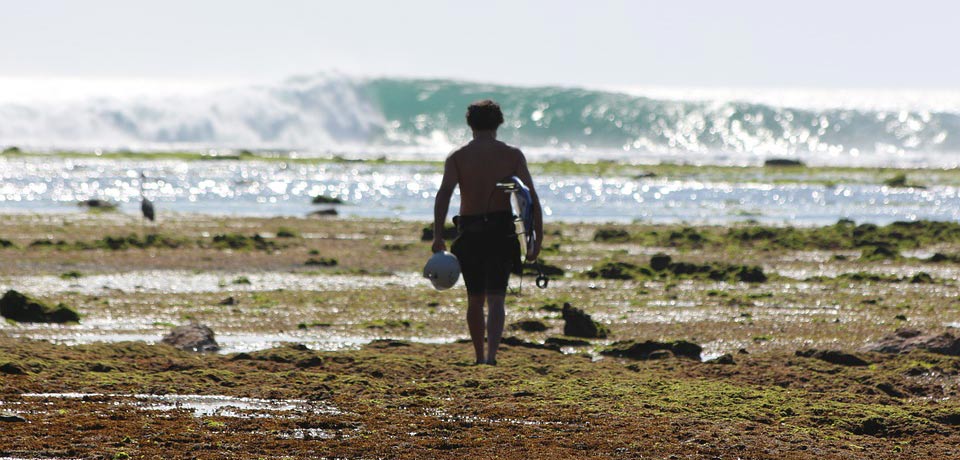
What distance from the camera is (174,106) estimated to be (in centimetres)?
11575

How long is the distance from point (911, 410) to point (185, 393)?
412 cm

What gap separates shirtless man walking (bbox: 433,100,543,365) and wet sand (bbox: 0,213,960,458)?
0.66 meters

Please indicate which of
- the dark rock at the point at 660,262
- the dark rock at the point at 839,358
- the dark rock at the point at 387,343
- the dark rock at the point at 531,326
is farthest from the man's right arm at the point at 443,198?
the dark rock at the point at 660,262

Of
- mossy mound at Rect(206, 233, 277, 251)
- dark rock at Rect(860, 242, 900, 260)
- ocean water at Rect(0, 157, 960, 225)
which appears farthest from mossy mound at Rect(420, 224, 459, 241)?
dark rock at Rect(860, 242, 900, 260)

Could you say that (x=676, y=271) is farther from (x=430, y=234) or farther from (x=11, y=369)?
(x=11, y=369)

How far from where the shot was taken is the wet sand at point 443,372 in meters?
6.87

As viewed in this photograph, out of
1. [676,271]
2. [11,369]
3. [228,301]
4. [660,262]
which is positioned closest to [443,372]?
[11,369]

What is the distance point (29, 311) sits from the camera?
12211 millimetres

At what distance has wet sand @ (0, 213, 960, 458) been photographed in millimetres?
6871

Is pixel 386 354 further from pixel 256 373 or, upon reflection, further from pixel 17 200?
pixel 17 200

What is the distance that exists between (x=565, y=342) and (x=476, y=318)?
2.29 metres

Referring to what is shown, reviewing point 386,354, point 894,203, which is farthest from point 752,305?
point 894,203

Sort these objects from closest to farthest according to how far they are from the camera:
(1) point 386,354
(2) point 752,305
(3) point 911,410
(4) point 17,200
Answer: (3) point 911,410 < (1) point 386,354 < (2) point 752,305 < (4) point 17,200

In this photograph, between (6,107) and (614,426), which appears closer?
(614,426)
